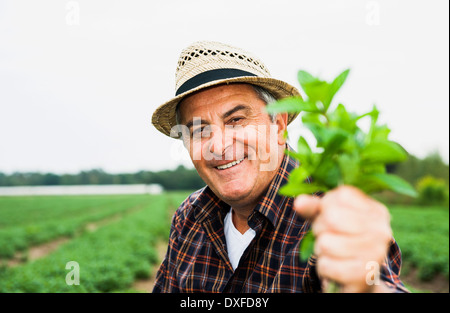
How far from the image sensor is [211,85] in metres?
1.73

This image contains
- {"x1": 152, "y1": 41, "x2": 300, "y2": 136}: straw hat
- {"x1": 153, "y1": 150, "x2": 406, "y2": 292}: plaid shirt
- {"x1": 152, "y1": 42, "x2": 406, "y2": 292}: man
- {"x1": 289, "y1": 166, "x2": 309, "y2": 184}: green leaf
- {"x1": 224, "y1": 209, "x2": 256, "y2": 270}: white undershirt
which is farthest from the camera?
{"x1": 224, "y1": 209, "x2": 256, "y2": 270}: white undershirt

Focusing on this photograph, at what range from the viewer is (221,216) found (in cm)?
212

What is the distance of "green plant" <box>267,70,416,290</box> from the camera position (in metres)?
0.68

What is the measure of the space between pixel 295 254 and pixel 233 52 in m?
1.13

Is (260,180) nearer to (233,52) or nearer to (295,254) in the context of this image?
(295,254)

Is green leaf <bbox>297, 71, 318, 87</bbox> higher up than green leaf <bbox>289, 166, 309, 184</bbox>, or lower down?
higher up

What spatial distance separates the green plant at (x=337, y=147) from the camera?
677 mm

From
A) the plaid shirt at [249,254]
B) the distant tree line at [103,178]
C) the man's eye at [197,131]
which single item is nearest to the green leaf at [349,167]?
the plaid shirt at [249,254]

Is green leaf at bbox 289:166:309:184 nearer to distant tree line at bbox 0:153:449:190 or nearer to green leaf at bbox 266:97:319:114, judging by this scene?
green leaf at bbox 266:97:319:114

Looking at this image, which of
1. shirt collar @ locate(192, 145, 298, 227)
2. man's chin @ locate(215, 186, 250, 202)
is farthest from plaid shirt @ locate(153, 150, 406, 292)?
man's chin @ locate(215, 186, 250, 202)

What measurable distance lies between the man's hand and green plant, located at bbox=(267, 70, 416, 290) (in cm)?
5

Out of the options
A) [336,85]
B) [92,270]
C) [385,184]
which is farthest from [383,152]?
[92,270]

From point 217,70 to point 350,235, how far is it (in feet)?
4.29
